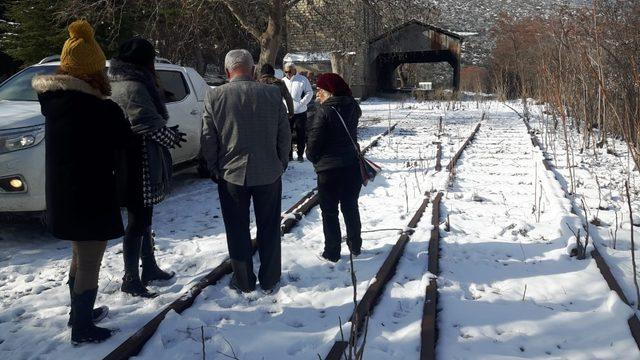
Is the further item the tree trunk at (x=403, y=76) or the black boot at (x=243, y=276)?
the tree trunk at (x=403, y=76)

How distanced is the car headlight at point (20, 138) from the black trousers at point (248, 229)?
2.23 metres

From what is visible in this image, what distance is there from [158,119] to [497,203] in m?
4.71

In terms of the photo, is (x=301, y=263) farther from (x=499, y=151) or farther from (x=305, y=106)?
(x=499, y=151)

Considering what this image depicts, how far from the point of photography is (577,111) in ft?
39.8

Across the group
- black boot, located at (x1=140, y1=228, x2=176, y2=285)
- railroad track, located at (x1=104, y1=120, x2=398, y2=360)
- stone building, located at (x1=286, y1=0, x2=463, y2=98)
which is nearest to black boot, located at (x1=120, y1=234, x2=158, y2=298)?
black boot, located at (x1=140, y1=228, x2=176, y2=285)

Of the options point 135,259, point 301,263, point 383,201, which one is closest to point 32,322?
point 135,259

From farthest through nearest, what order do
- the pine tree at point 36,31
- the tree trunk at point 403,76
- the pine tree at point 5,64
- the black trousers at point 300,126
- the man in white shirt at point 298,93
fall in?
1. the tree trunk at point 403,76
2. the pine tree at point 5,64
3. the pine tree at point 36,31
4. the black trousers at point 300,126
5. the man in white shirt at point 298,93

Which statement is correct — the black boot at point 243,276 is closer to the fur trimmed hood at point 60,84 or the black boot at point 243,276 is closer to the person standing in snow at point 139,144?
the person standing in snow at point 139,144

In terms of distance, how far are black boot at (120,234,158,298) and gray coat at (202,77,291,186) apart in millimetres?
820

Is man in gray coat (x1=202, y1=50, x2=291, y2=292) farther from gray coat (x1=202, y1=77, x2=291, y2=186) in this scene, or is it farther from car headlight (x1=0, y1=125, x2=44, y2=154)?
car headlight (x1=0, y1=125, x2=44, y2=154)

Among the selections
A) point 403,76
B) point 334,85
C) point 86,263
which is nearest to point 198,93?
point 334,85

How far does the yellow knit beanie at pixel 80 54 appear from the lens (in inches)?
121

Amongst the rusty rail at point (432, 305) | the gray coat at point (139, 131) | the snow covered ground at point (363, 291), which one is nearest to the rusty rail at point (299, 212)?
the snow covered ground at point (363, 291)

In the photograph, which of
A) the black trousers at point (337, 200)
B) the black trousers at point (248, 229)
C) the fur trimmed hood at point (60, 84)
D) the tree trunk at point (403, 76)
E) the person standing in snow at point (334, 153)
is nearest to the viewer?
the fur trimmed hood at point (60, 84)
